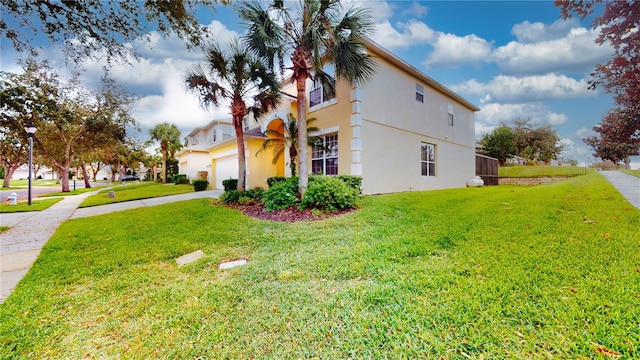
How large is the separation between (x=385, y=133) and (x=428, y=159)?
4120 millimetres

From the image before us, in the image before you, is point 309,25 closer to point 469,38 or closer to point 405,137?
point 469,38

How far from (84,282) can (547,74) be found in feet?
35.8

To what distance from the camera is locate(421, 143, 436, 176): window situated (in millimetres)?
13711

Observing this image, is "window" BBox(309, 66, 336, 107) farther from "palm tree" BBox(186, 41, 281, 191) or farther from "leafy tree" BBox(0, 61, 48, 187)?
"leafy tree" BBox(0, 61, 48, 187)

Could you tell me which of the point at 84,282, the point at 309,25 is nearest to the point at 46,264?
the point at 84,282

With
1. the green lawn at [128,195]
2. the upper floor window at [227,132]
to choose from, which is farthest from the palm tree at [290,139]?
the upper floor window at [227,132]

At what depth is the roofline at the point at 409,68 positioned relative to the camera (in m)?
10.1

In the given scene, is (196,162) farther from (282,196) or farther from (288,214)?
(288,214)

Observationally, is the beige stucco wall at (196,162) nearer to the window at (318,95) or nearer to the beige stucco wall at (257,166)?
the beige stucco wall at (257,166)

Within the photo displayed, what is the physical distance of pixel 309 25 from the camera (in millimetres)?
7332

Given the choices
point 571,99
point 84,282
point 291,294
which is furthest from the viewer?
point 571,99

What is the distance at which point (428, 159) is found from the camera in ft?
46.0

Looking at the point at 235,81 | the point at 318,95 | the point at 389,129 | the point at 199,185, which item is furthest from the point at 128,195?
the point at 389,129

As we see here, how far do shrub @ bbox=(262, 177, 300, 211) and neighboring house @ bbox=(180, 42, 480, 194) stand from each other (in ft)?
8.95
